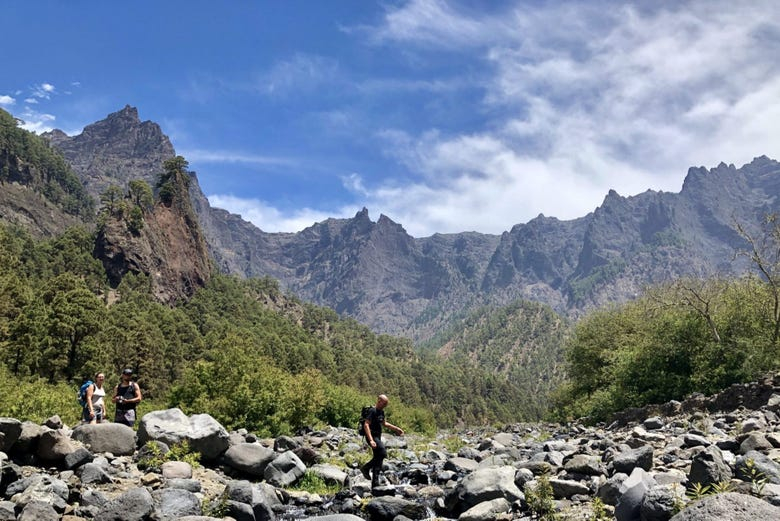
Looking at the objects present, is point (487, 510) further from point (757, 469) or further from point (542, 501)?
point (757, 469)

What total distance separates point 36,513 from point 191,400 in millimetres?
28266

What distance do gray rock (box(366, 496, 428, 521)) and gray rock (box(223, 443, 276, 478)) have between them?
5294 mm

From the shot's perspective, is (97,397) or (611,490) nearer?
(611,490)

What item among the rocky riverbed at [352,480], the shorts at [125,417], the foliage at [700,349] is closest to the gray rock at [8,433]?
the rocky riverbed at [352,480]

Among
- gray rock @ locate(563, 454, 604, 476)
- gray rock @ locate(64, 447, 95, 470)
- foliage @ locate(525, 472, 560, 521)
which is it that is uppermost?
gray rock @ locate(563, 454, 604, 476)

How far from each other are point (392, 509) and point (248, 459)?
6.21 meters

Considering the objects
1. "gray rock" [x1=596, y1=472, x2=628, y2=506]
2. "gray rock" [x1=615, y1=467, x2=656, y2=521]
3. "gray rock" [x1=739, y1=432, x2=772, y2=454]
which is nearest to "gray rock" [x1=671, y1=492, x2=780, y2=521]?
"gray rock" [x1=615, y1=467, x2=656, y2=521]

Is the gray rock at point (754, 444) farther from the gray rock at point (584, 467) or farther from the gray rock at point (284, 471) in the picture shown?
the gray rock at point (284, 471)

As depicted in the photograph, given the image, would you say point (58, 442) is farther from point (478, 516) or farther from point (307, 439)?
point (307, 439)

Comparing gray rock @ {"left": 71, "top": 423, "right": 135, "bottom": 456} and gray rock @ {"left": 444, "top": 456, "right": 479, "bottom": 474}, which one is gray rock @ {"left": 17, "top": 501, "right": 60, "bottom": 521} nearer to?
gray rock @ {"left": 71, "top": 423, "right": 135, "bottom": 456}

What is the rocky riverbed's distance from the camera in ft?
30.1

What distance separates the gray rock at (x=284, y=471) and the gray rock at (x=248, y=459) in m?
0.22

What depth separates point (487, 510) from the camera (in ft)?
36.7

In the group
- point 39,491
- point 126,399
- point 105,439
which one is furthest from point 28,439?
point 126,399
